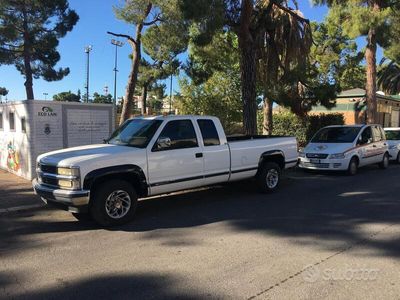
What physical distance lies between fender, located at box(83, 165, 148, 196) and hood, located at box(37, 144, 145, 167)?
18 centimetres

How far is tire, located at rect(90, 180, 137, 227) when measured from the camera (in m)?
6.80

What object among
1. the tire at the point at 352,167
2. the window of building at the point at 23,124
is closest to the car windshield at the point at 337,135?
the tire at the point at 352,167

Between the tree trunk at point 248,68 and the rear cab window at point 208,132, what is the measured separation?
6209mm

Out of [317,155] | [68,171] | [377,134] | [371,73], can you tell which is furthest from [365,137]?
[68,171]

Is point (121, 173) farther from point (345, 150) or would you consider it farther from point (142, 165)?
point (345, 150)

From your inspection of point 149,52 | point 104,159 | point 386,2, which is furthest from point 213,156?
point 149,52

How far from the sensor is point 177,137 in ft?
26.4

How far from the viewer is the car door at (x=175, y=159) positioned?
298 inches

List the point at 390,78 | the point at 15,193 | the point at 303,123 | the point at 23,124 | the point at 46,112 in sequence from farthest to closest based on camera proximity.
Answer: the point at 390,78 → the point at 303,123 → the point at 23,124 → the point at 46,112 → the point at 15,193

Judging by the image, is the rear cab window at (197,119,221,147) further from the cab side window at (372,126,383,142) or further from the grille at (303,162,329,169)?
the cab side window at (372,126,383,142)

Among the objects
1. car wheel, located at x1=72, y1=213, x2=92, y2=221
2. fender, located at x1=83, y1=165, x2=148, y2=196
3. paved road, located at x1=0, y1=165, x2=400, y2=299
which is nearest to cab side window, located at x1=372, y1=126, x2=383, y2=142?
paved road, located at x1=0, y1=165, x2=400, y2=299

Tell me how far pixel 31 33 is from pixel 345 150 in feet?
70.5

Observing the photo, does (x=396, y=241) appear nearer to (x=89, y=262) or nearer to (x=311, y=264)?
(x=311, y=264)

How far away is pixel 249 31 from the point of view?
14.7 m
